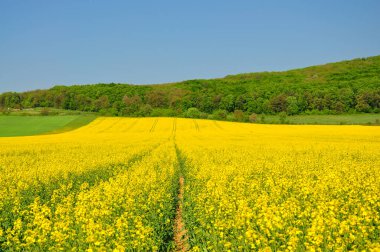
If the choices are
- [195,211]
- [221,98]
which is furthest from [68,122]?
[195,211]

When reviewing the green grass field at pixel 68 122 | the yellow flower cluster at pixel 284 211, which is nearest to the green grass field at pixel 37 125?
the green grass field at pixel 68 122

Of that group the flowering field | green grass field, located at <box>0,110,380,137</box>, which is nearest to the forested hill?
green grass field, located at <box>0,110,380,137</box>

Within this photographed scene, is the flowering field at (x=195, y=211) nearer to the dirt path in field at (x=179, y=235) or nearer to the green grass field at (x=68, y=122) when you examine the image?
the dirt path in field at (x=179, y=235)

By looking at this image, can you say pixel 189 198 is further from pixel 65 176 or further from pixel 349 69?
pixel 349 69

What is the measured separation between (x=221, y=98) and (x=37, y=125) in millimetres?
44619

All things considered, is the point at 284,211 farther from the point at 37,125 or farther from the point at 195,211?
the point at 37,125

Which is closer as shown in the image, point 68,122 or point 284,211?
point 284,211

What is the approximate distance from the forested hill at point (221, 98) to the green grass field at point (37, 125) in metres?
17.2

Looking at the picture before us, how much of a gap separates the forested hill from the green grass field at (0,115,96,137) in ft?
56.5

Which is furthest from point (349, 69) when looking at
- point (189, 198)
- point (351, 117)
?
point (189, 198)

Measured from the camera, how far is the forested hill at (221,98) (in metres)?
83.3

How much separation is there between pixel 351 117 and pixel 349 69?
253 ft

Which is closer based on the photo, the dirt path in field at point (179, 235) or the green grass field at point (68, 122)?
the dirt path in field at point (179, 235)

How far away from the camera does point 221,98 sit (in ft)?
328
